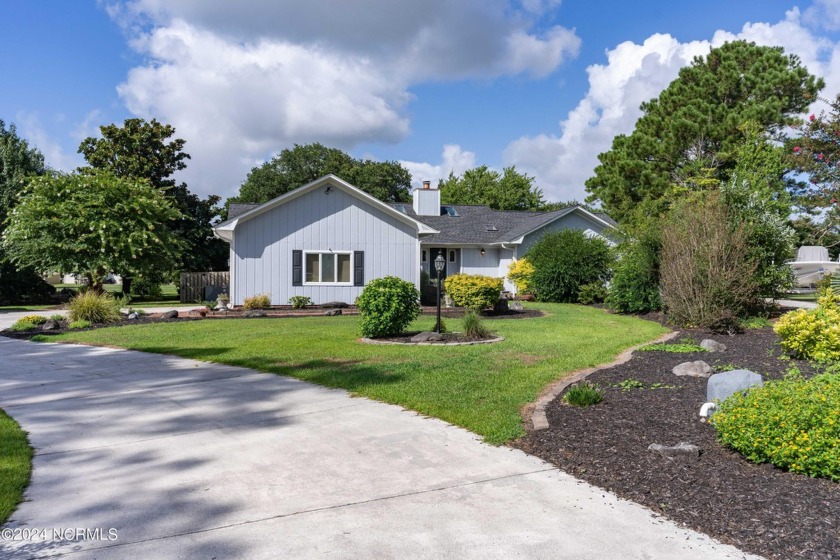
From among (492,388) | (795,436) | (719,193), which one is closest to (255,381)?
(492,388)

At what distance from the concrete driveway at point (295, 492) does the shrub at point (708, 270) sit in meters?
8.90

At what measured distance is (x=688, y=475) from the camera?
14.1 feet

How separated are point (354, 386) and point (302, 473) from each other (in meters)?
2.98

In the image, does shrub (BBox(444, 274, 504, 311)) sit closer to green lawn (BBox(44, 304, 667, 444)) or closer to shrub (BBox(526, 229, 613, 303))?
green lawn (BBox(44, 304, 667, 444))

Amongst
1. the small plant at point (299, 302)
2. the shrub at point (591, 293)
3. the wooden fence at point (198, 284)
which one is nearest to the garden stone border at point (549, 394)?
the shrub at point (591, 293)

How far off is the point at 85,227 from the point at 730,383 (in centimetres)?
2029

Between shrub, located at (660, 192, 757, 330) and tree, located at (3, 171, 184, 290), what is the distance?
16.3 m

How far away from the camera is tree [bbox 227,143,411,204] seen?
49625 mm

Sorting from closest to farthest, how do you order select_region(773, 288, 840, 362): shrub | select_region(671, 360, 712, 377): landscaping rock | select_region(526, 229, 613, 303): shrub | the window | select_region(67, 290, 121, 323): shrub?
select_region(671, 360, 712, 377): landscaping rock, select_region(773, 288, 840, 362): shrub, select_region(67, 290, 121, 323): shrub, the window, select_region(526, 229, 613, 303): shrub

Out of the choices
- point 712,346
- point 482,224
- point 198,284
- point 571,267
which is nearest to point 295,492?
point 712,346

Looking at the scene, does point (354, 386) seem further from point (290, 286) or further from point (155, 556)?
point (290, 286)

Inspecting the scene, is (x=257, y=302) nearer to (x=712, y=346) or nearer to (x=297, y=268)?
(x=297, y=268)

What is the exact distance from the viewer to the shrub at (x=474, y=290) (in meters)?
16.3

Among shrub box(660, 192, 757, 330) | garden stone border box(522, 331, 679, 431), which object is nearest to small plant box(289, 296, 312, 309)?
shrub box(660, 192, 757, 330)
